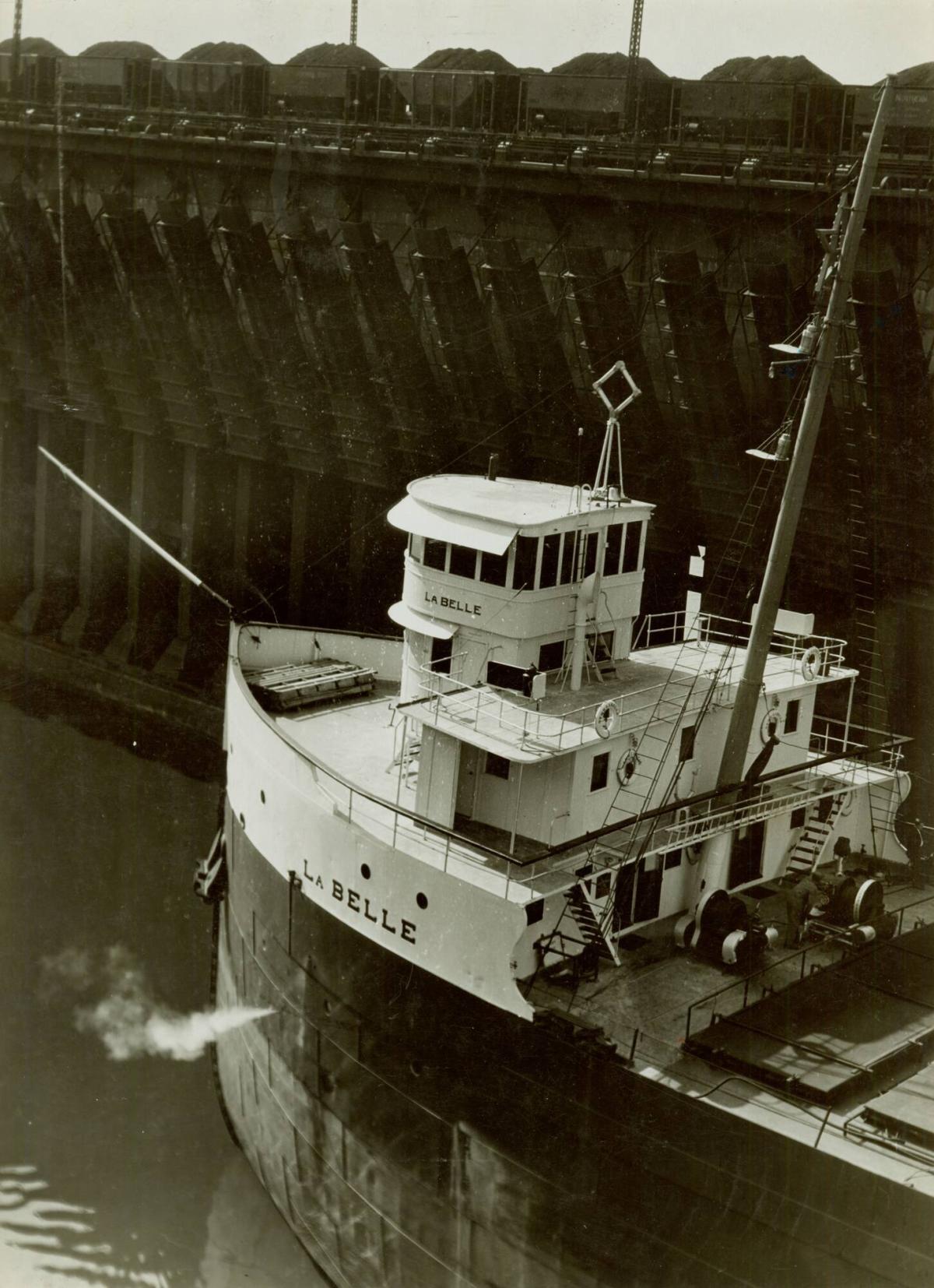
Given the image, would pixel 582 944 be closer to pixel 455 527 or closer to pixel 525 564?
pixel 525 564

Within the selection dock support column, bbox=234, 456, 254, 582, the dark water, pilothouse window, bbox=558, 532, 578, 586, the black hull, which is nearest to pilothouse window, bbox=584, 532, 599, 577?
pilothouse window, bbox=558, 532, 578, 586

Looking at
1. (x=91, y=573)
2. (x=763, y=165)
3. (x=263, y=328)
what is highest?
(x=763, y=165)

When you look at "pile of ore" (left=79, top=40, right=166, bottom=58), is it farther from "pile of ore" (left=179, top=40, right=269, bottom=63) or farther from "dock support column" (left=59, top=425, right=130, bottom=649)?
"dock support column" (left=59, top=425, right=130, bottom=649)

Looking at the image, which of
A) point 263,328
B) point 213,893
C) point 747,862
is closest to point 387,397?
point 263,328

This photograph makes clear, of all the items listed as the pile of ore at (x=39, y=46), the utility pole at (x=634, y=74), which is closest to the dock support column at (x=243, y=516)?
the utility pole at (x=634, y=74)

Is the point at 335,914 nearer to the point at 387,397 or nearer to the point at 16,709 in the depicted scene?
the point at 387,397

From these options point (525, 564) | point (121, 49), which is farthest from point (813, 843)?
point (121, 49)
